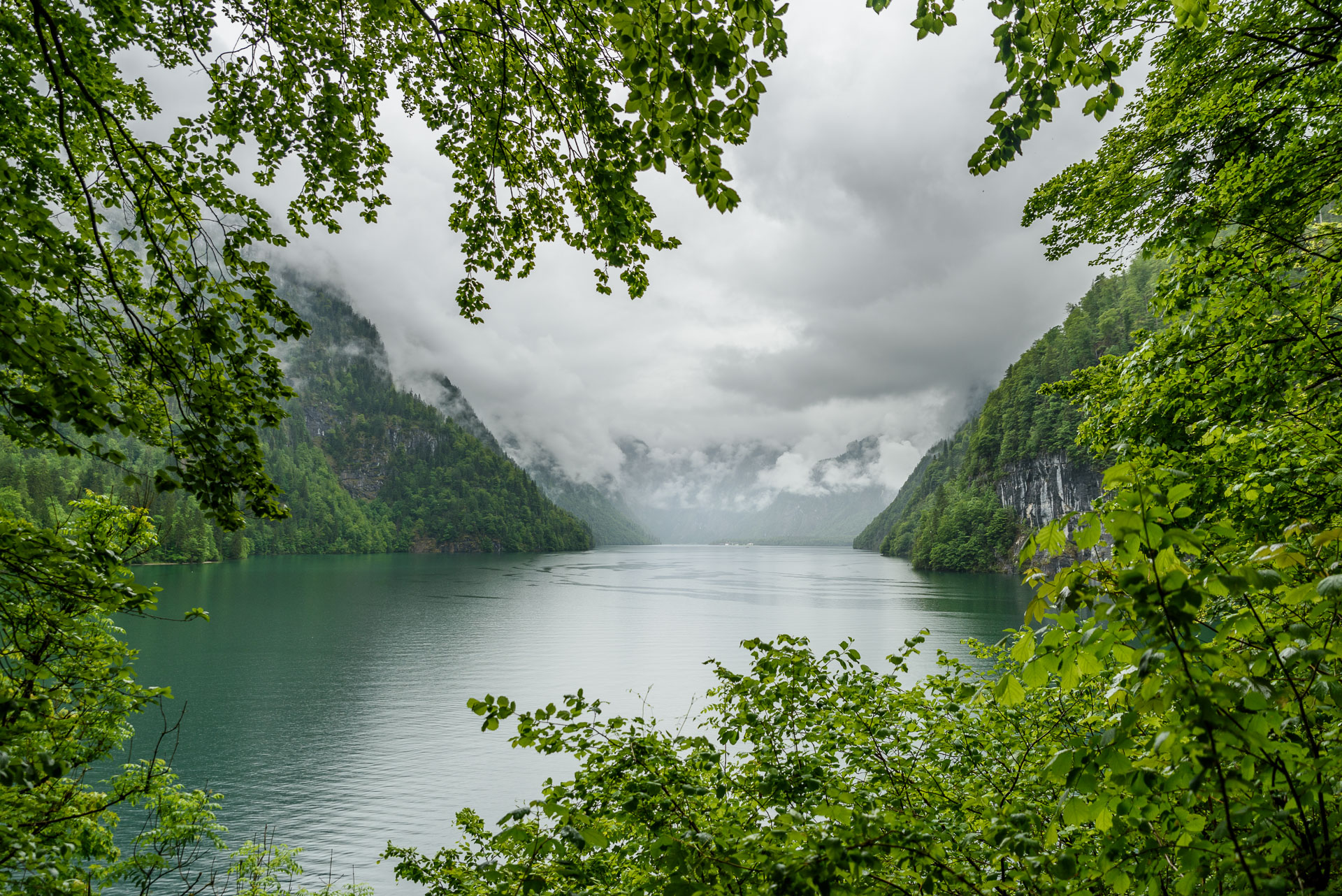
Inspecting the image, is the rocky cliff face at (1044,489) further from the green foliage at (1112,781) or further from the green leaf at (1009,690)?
the green leaf at (1009,690)

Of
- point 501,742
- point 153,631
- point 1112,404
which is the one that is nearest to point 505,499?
point 153,631

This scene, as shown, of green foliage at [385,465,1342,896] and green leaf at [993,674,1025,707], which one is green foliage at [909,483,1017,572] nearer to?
green foliage at [385,465,1342,896]

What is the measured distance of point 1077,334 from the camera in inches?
3155

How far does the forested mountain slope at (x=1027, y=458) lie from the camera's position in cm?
7688

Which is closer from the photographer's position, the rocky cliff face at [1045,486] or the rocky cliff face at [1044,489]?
the rocky cliff face at [1044,489]

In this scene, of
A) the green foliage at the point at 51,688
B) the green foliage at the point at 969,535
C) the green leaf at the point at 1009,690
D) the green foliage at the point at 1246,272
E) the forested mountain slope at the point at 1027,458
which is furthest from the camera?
the green foliage at the point at 969,535

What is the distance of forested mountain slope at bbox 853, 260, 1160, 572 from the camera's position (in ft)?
252

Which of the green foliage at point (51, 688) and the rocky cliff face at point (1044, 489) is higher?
the rocky cliff face at point (1044, 489)

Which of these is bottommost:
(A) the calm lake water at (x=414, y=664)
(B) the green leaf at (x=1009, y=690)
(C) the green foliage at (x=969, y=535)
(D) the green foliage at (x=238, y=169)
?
(A) the calm lake water at (x=414, y=664)

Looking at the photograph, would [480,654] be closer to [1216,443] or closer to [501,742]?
[501,742]

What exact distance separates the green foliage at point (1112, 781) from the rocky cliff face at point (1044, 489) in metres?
80.9

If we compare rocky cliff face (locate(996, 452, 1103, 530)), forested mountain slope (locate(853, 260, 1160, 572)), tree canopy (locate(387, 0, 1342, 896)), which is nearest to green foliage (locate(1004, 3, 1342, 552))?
tree canopy (locate(387, 0, 1342, 896))

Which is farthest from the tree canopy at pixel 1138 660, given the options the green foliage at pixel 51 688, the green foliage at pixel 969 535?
the green foliage at pixel 969 535

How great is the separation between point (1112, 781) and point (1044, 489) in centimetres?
9732
